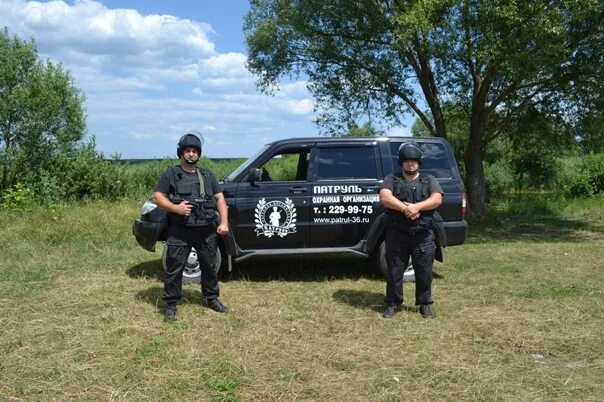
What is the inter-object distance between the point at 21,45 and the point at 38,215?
1690cm

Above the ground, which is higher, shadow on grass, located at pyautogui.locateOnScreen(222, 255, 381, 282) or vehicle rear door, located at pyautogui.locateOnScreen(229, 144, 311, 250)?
vehicle rear door, located at pyautogui.locateOnScreen(229, 144, 311, 250)

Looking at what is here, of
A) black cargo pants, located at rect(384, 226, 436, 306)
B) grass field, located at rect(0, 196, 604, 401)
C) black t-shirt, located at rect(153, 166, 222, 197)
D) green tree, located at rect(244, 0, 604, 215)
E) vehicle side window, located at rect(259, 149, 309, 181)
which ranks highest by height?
green tree, located at rect(244, 0, 604, 215)

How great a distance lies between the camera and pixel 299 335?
16.5 ft

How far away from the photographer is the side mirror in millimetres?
6691

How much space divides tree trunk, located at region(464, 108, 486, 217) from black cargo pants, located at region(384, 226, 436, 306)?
10.2 m

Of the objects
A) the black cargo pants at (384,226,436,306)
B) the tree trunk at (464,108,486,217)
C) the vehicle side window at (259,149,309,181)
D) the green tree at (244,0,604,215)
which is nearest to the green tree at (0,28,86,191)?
the green tree at (244,0,604,215)

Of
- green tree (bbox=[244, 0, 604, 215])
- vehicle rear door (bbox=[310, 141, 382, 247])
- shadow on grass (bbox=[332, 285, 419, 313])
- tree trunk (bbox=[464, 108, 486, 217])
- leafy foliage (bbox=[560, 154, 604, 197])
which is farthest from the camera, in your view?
leafy foliage (bbox=[560, 154, 604, 197])

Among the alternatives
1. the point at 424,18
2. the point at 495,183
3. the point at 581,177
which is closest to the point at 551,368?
the point at 424,18

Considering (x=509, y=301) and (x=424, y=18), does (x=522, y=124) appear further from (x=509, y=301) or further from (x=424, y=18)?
(x=509, y=301)

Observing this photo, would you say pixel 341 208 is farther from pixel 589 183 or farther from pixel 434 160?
pixel 589 183

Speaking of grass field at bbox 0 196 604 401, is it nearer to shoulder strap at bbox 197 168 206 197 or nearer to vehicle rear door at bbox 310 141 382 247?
vehicle rear door at bbox 310 141 382 247

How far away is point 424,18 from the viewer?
11008 millimetres

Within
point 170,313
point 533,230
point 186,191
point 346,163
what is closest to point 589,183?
point 533,230

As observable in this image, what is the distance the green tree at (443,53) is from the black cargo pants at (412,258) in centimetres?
619
